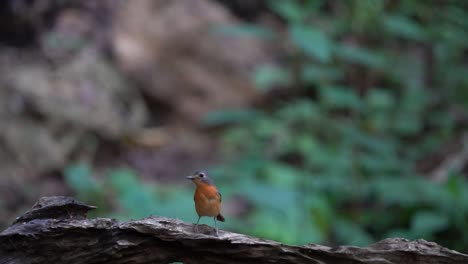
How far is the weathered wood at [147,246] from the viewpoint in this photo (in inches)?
87.6

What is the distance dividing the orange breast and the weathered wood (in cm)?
22

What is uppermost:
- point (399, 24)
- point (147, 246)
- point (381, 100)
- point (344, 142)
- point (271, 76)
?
point (271, 76)

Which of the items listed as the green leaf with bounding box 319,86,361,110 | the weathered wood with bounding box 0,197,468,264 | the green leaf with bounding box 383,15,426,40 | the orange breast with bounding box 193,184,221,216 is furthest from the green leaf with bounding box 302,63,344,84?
the weathered wood with bounding box 0,197,468,264

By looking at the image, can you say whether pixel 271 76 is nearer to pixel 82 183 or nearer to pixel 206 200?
pixel 82 183

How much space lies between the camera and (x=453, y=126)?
7.81 metres

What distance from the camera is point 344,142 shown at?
6680 millimetres

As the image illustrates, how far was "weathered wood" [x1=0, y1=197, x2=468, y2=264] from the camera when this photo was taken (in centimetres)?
222

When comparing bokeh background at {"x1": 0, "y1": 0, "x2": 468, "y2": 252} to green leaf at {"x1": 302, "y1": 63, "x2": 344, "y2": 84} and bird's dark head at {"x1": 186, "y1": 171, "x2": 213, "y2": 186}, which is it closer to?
green leaf at {"x1": 302, "y1": 63, "x2": 344, "y2": 84}

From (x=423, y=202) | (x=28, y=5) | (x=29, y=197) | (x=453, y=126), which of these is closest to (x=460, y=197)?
(x=423, y=202)

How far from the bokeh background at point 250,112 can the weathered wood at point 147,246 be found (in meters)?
1.91

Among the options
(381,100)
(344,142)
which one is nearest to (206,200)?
(344,142)

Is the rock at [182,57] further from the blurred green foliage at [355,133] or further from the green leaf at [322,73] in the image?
the green leaf at [322,73]

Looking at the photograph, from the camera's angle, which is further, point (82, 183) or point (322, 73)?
point (322, 73)

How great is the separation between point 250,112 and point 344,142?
5.09 feet
